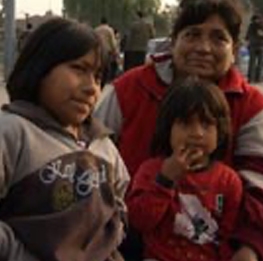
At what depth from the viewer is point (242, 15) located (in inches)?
133

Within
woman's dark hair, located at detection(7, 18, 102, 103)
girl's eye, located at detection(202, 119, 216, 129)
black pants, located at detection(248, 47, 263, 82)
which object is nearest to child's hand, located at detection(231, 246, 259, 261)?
girl's eye, located at detection(202, 119, 216, 129)

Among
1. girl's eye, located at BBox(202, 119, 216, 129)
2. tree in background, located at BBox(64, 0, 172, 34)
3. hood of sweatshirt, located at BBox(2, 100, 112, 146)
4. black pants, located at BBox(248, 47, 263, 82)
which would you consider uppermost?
hood of sweatshirt, located at BBox(2, 100, 112, 146)

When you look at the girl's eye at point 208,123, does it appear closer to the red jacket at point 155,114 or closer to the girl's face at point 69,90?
the red jacket at point 155,114

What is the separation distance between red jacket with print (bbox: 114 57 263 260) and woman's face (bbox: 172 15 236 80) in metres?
0.08

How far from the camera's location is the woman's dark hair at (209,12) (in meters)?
3.29

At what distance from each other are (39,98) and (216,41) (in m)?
0.91

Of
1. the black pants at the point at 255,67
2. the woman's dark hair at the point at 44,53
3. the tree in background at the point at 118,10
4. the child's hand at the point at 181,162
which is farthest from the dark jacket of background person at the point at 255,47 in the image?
the tree in background at the point at 118,10

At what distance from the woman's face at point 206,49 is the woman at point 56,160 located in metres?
0.66

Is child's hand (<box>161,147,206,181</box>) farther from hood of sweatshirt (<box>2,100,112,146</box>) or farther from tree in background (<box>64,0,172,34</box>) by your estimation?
tree in background (<box>64,0,172,34</box>)

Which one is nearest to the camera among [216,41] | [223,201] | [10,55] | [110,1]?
[223,201]

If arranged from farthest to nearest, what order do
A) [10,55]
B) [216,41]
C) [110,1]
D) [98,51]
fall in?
[110,1]
[10,55]
[216,41]
[98,51]

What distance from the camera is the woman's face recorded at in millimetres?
3266

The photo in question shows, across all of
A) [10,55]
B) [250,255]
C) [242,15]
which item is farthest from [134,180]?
[10,55]

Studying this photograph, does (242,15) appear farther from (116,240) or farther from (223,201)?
(116,240)
